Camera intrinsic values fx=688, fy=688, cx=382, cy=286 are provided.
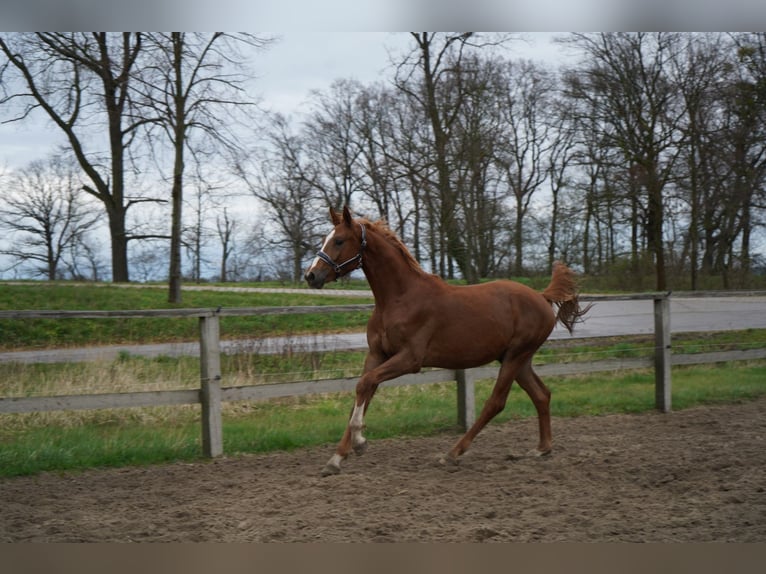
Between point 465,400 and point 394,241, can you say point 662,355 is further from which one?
point 394,241

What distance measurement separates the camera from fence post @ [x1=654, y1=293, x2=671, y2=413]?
842 centimetres

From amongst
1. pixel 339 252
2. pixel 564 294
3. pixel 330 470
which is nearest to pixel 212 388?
pixel 330 470

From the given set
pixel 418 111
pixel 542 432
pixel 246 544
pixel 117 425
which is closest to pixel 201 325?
pixel 117 425

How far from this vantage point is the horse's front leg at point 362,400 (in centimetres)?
529

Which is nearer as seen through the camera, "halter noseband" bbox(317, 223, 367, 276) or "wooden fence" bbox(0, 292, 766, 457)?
"halter noseband" bbox(317, 223, 367, 276)

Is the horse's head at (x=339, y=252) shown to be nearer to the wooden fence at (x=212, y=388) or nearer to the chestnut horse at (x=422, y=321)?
the chestnut horse at (x=422, y=321)

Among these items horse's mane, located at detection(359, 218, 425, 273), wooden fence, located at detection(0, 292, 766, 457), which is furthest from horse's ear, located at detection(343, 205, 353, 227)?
wooden fence, located at detection(0, 292, 766, 457)

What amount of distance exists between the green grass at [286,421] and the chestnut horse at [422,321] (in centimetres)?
147

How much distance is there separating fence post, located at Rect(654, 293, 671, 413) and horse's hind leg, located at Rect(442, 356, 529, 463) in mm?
3225

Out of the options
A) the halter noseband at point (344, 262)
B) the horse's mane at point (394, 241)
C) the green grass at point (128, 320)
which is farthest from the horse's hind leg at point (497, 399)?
the green grass at point (128, 320)

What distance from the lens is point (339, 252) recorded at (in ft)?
17.5

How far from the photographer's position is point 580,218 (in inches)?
872

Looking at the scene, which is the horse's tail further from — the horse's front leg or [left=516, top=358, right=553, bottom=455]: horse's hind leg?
the horse's front leg

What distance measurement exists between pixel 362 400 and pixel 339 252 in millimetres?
1156
